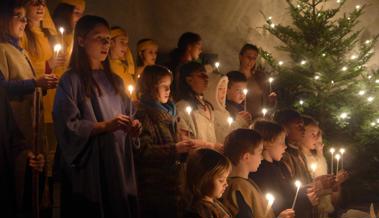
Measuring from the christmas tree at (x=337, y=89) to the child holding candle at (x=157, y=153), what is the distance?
3.32 m

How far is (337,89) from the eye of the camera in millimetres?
7371

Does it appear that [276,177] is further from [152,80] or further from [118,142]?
[118,142]

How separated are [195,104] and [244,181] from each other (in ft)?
4.24

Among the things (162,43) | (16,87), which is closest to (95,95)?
(16,87)

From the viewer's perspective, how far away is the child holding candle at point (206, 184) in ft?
10.9

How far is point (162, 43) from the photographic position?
7.82 meters

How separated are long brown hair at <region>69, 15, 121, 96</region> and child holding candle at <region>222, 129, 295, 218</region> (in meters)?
1.02

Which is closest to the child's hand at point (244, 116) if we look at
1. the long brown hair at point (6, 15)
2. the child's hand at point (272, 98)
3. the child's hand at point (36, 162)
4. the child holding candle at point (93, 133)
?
the child's hand at point (272, 98)

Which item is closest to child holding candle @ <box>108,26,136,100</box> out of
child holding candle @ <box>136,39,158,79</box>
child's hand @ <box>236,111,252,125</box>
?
child holding candle @ <box>136,39,158,79</box>

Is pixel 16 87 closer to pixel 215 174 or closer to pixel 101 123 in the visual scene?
pixel 101 123

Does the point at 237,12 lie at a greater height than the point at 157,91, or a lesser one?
greater

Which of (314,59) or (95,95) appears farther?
(314,59)

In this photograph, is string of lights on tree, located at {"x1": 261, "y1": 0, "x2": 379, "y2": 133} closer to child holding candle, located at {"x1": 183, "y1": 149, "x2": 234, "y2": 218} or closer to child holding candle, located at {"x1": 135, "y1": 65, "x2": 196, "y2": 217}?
child holding candle, located at {"x1": 135, "y1": 65, "x2": 196, "y2": 217}

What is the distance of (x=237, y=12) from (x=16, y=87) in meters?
5.32
